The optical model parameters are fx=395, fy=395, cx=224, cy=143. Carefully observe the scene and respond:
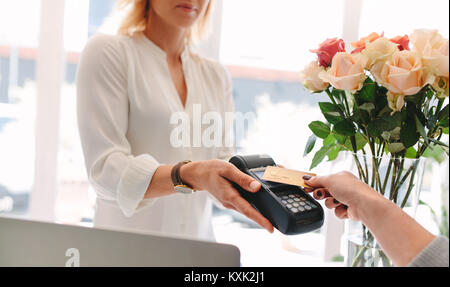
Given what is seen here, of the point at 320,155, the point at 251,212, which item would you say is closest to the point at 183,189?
the point at 251,212

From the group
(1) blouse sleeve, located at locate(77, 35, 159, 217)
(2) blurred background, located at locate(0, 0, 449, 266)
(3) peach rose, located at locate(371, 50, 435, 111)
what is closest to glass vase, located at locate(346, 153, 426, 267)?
(3) peach rose, located at locate(371, 50, 435, 111)

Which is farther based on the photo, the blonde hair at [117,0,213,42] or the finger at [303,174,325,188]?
the blonde hair at [117,0,213,42]

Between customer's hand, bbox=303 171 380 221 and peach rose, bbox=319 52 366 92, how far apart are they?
0.17 meters

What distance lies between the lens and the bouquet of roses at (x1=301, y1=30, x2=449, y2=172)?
0.64m

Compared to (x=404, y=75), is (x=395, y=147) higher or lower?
lower

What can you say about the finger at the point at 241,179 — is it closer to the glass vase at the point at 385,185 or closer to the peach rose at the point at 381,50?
the glass vase at the point at 385,185

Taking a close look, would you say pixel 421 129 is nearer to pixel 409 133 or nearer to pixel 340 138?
pixel 409 133

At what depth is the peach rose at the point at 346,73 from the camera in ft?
2.27

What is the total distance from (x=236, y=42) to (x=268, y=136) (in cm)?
55

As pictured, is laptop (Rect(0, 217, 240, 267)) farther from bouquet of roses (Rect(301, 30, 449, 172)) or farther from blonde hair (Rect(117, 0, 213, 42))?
blonde hair (Rect(117, 0, 213, 42))

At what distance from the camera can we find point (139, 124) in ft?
4.33

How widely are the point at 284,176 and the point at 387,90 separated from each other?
26 cm

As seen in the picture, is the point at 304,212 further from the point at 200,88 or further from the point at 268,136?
the point at 268,136
